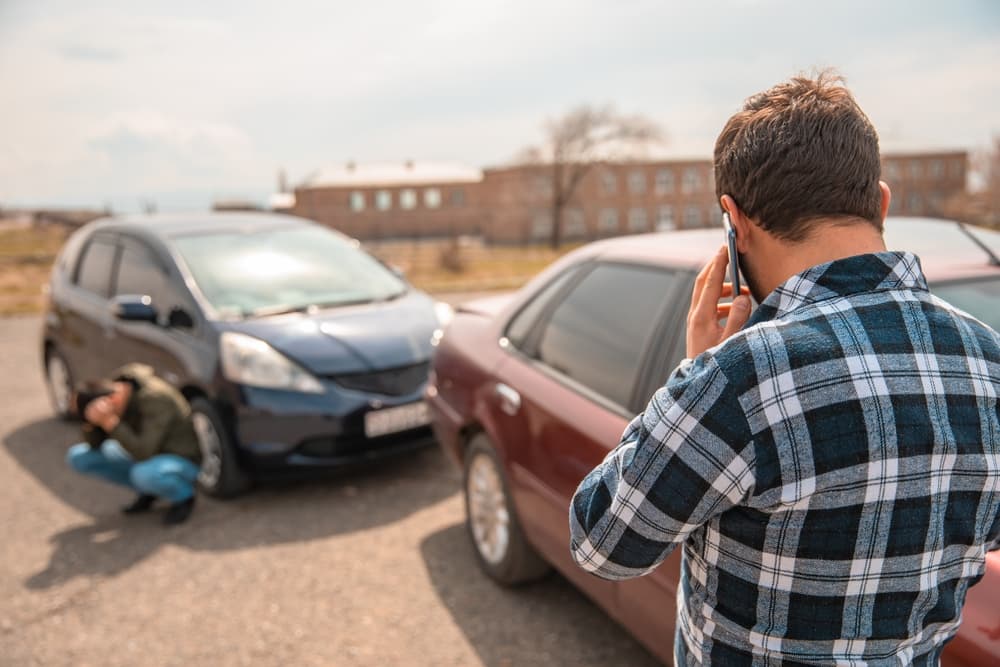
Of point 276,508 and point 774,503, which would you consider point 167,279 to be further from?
point 774,503

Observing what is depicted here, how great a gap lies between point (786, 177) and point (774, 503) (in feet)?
1.50

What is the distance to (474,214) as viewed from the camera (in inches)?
2564

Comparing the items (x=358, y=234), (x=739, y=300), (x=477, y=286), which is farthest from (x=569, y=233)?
(x=739, y=300)

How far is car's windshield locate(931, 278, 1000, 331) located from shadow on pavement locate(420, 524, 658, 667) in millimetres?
1724

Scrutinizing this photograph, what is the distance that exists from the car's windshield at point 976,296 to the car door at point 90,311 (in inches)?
214

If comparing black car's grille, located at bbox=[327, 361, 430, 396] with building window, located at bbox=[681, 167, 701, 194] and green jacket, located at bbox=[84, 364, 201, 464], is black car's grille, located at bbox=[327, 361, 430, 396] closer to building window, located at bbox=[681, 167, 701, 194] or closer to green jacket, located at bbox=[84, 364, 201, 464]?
green jacket, located at bbox=[84, 364, 201, 464]

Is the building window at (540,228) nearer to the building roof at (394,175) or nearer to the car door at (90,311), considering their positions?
the building roof at (394,175)

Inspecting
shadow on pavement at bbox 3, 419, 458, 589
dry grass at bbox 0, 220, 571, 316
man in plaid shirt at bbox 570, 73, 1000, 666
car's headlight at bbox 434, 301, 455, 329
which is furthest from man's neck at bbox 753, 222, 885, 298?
dry grass at bbox 0, 220, 571, 316

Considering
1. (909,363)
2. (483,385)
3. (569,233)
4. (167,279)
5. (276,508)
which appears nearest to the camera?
(909,363)

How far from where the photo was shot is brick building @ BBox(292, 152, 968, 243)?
61031 mm

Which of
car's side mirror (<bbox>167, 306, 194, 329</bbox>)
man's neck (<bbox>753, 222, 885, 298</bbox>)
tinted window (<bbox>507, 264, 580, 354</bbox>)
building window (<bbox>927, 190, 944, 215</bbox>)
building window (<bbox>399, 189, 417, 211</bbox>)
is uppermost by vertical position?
building window (<bbox>399, 189, 417, 211</bbox>)

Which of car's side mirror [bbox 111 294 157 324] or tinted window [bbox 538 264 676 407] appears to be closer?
tinted window [bbox 538 264 676 407]

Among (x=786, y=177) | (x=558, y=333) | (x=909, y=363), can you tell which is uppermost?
(x=786, y=177)

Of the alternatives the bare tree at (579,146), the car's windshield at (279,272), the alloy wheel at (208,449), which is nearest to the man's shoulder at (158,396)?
the alloy wheel at (208,449)
